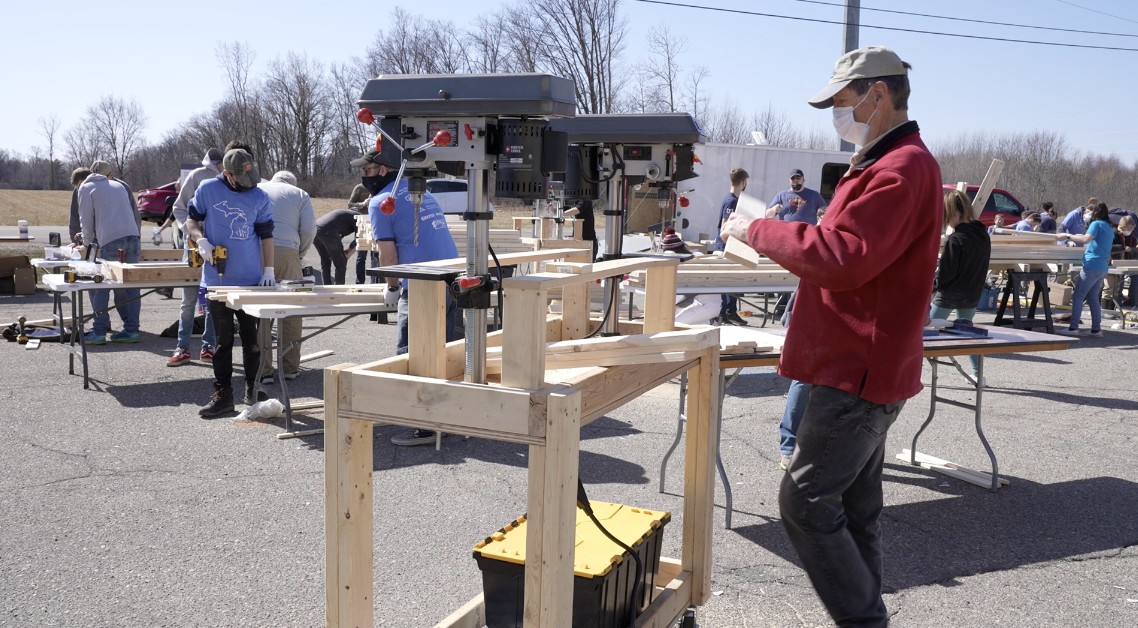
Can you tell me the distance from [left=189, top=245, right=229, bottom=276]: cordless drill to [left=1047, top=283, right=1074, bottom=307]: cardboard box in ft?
42.0

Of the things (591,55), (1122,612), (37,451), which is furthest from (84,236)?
(591,55)

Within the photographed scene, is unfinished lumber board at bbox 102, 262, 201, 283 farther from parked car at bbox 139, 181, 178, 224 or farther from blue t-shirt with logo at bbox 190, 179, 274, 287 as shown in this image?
parked car at bbox 139, 181, 178, 224

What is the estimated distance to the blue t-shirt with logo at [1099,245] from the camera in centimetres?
1094

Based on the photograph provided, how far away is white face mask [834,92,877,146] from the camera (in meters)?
2.71

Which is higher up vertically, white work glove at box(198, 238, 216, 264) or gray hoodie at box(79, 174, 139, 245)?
gray hoodie at box(79, 174, 139, 245)

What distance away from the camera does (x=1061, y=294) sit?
13.9 metres

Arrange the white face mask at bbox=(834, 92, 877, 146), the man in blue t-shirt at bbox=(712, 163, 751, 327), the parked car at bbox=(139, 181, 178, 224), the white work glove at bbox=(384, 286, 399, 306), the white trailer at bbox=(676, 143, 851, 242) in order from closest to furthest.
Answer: the white face mask at bbox=(834, 92, 877, 146)
the white work glove at bbox=(384, 286, 399, 306)
the man in blue t-shirt at bbox=(712, 163, 751, 327)
the white trailer at bbox=(676, 143, 851, 242)
the parked car at bbox=(139, 181, 178, 224)

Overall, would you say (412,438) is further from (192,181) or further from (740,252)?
(192,181)

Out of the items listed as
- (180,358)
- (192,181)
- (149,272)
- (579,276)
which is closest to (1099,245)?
(579,276)

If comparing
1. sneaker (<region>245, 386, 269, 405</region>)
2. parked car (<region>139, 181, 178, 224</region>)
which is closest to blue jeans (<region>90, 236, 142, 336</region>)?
sneaker (<region>245, 386, 269, 405</region>)

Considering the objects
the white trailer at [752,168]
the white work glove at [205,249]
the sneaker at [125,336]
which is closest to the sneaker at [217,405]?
the white work glove at [205,249]

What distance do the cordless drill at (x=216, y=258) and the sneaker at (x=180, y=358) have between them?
185 cm

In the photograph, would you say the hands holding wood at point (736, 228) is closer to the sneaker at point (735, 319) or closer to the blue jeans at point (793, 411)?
the blue jeans at point (793, 411)

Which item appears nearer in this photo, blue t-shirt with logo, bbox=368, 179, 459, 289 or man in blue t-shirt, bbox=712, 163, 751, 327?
blue t-shirt with logo, bbox=368, 179, 459, 289
